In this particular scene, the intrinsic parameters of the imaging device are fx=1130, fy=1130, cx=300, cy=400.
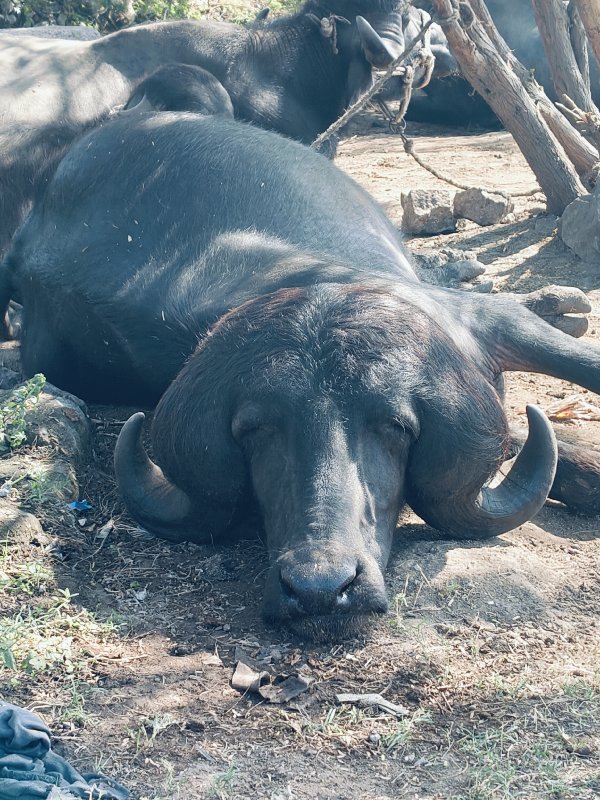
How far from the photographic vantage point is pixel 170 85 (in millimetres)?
7758

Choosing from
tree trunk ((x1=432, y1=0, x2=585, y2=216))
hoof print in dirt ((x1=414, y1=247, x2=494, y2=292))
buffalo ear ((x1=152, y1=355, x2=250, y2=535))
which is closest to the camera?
buffalo ear ((x1=152, y1=355, x2=250, y2=535))

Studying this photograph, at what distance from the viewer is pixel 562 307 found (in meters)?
5.95

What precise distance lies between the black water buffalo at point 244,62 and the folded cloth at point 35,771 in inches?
236

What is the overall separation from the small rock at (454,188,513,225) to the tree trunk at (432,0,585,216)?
0.49 metres

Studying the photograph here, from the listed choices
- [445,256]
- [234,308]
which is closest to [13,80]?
[445,256]

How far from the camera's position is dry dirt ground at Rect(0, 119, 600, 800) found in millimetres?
2758

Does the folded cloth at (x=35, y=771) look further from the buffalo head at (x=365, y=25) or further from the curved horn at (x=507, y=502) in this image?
the buffalo head at (x=365, y=25)

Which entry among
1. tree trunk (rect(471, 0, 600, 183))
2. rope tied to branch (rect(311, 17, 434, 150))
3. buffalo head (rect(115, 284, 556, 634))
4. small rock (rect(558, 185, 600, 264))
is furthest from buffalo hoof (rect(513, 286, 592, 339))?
buffalo head (rect(115, 284, 556, 634))

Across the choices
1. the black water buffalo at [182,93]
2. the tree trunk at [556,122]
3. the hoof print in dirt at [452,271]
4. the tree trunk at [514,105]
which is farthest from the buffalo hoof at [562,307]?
the black water buffalo at [182,93]

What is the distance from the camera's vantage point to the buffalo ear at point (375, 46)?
8078 millimetres

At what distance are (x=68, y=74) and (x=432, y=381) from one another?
577 cm

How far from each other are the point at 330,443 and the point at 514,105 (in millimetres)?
4662

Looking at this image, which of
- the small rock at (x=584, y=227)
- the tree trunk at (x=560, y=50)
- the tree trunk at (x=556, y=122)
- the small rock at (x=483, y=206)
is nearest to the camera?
the small rock at (x=584, y=227)

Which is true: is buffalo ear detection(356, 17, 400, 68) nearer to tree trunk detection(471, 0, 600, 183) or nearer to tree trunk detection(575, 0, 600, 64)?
tree trunk detection(471, 0, 600, 183)
